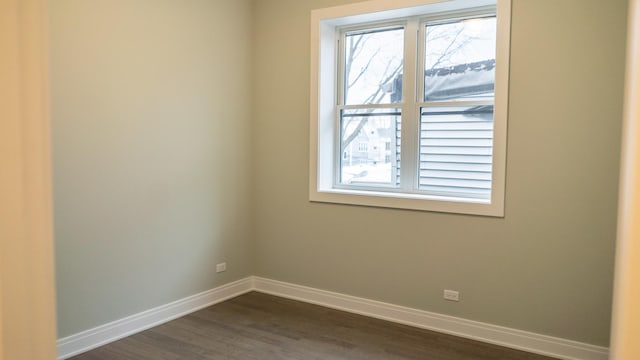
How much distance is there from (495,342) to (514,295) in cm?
36

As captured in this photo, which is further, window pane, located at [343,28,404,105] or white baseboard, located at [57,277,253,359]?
window pane, located at [343,28,404,105]

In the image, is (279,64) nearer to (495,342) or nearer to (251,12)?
(251,12)

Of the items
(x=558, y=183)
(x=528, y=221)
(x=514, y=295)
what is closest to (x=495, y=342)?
(x=514, y=295)

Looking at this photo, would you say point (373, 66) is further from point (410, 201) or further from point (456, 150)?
point (410, 201)

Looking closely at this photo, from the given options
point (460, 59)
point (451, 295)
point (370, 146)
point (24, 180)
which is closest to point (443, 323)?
point (451, 295)

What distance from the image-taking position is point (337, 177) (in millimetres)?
4168

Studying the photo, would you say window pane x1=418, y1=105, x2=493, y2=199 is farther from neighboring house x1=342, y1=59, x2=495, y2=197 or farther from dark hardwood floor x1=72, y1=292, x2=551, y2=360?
dark hardwood floor x1=72, y1=292, x2=551, y2=360

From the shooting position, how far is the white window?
135 inches

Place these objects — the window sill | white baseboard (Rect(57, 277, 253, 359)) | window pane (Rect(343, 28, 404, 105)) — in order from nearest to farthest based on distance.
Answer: white baseboard (Rect(57, 277, 253, 359))
the window sill
window pane (Rect(343, 28, 404, 105))

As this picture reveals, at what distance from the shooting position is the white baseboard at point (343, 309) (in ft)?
9.88

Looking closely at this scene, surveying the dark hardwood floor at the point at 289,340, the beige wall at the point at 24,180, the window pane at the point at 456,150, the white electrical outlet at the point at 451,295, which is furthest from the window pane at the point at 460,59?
the beige wall at the point at 24,180

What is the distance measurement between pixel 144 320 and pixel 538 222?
9.46 ft

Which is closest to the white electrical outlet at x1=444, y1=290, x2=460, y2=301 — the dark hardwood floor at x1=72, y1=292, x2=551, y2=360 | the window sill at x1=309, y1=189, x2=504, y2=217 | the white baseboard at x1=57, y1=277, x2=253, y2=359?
the dark hardwood floor at x1=72, y1=292, x2=551, y2=360

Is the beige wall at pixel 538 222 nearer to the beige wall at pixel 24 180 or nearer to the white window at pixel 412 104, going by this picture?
the white window at pixel 412 104
